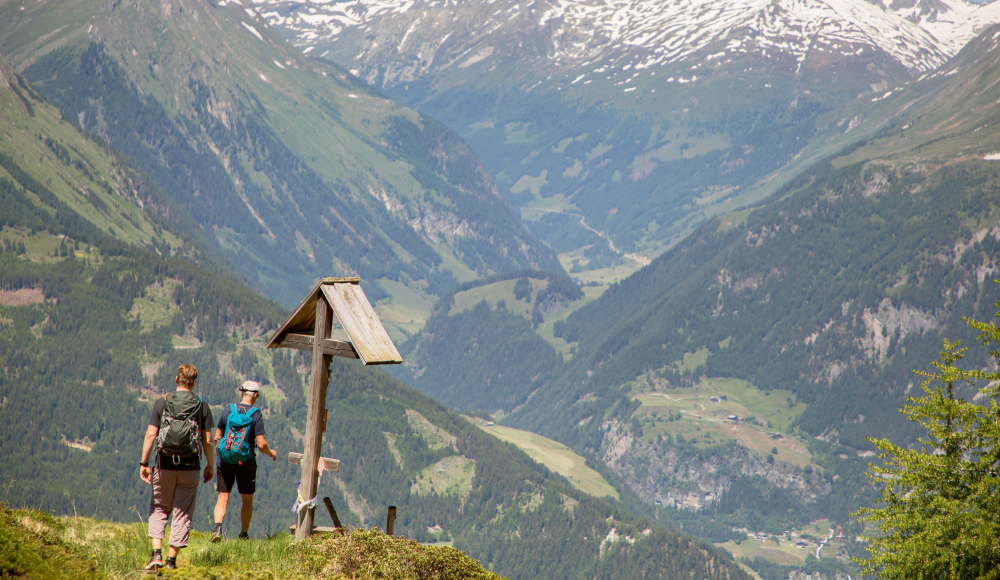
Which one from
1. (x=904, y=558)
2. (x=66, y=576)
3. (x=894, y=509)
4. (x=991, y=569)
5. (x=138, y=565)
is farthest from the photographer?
(x=894, y=509)

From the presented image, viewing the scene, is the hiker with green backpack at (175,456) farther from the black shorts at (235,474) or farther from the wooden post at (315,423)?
the wooden post at (315,423)

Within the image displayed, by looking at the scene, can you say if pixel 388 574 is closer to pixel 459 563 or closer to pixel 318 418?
pixel 459 563

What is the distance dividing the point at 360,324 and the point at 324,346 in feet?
4.73

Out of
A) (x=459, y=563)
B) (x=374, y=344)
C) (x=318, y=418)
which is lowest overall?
(x=459, y=563)

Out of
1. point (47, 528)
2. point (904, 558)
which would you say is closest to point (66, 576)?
point (47, 528)

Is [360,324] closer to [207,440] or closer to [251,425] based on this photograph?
[251,425]

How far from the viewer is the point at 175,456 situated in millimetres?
27734

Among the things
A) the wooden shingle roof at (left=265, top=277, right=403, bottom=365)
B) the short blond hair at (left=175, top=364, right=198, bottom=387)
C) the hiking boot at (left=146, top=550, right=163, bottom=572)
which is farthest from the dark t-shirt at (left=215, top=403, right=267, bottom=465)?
the hiking boot at (left=146, top=550, right=163, bottom=572)

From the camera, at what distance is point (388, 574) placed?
28203 millimetres

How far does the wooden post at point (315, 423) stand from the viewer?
31.1 metres

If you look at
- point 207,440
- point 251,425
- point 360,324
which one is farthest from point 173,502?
point 360,324

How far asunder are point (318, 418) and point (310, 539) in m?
3.93

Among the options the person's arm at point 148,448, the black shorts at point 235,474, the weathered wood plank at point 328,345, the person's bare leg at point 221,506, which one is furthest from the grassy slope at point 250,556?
the weathered wood plank at point 328,345

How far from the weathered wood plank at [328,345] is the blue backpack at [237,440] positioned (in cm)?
268
